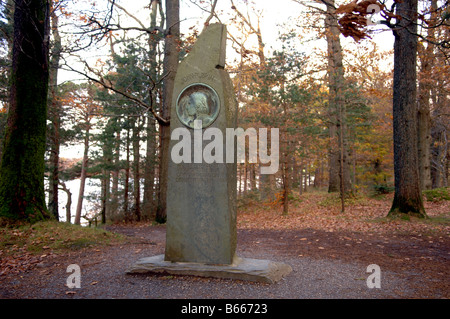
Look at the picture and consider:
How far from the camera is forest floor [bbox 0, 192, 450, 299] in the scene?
3797mm

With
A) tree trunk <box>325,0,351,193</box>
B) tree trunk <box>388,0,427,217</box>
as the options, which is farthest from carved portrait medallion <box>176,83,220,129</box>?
tree trunk <box>325,0,351,193</box>

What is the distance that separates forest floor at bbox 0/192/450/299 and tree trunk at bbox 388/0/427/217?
2.11 ft


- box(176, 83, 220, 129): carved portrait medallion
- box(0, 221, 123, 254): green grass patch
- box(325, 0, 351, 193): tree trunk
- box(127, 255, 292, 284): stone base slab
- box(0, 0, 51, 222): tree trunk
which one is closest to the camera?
box(127, 255, 292, 284): stone base slab

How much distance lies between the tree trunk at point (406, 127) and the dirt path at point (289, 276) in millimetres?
2116

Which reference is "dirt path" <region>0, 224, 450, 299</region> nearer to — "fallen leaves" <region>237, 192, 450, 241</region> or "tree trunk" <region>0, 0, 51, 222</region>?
"fallen leaves" <region>237, 192, 450, 241</region>

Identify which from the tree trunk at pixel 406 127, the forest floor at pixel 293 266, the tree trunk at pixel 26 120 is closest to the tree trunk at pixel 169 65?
the tree trunk at pixel 26 120

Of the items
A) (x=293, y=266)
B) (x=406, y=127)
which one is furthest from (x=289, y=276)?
(x=406, y=127)

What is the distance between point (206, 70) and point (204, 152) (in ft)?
4.27

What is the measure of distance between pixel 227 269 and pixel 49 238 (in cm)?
414

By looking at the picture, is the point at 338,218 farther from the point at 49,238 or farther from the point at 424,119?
the point at 424,119

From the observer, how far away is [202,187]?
4.62 meters
